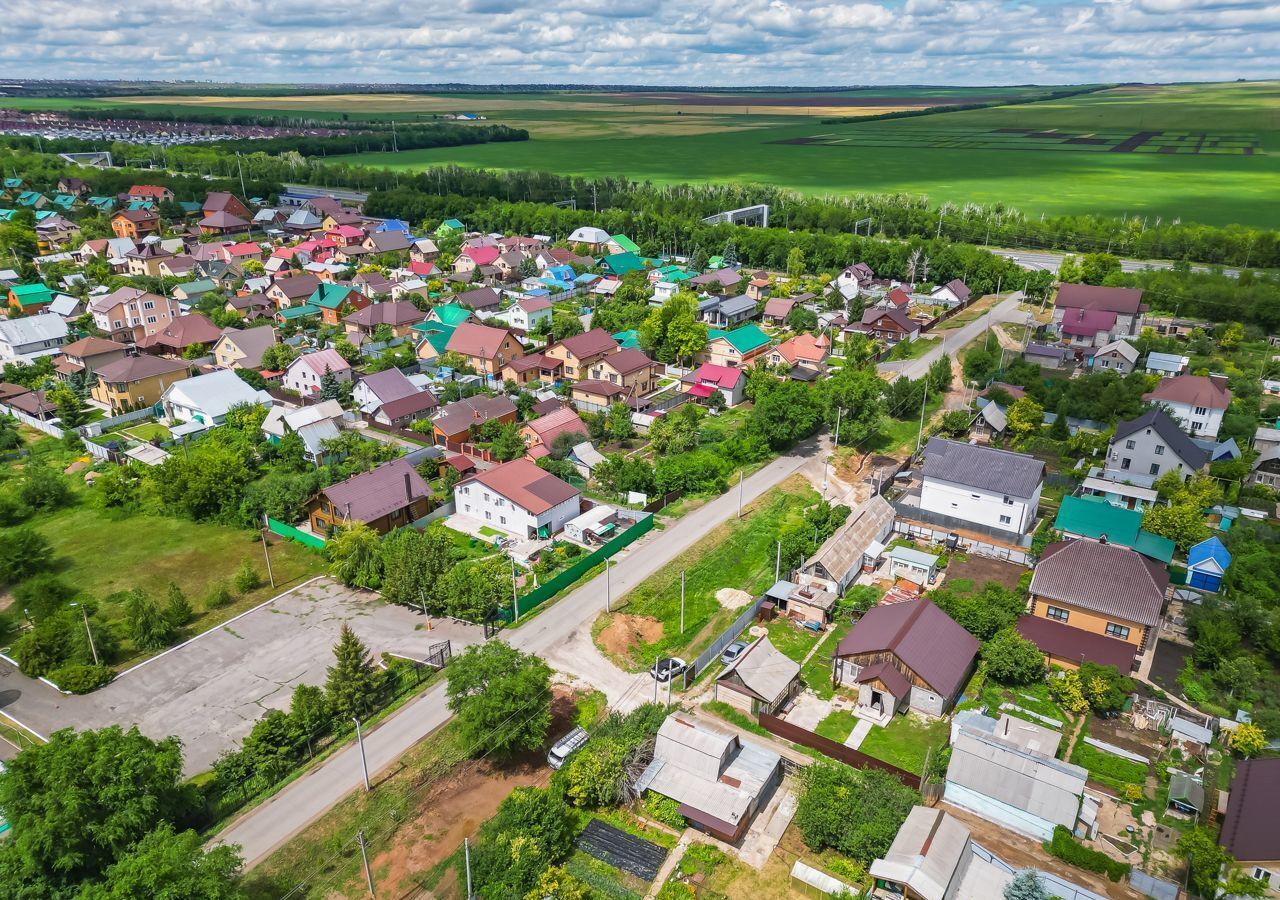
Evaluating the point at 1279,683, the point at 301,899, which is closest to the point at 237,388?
the point at 301,899

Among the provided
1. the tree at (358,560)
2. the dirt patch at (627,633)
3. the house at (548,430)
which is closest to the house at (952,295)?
the house at (548,430)

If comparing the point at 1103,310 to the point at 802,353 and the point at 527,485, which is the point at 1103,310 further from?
the point at 527,485

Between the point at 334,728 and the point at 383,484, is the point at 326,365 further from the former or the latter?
the point at 334,728

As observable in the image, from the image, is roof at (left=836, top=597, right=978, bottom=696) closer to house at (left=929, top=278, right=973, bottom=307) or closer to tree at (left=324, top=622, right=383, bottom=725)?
tree at (left=324, top=622, right=383, bottom=725)

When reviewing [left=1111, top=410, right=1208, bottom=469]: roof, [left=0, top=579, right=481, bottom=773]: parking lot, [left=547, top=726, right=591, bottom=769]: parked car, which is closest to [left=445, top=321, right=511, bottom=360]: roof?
[left=0, top=579, right=481, bottom=773]: parking lot

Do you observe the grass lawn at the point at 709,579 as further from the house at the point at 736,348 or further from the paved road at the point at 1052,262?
the paved road at the point at 1052,262
